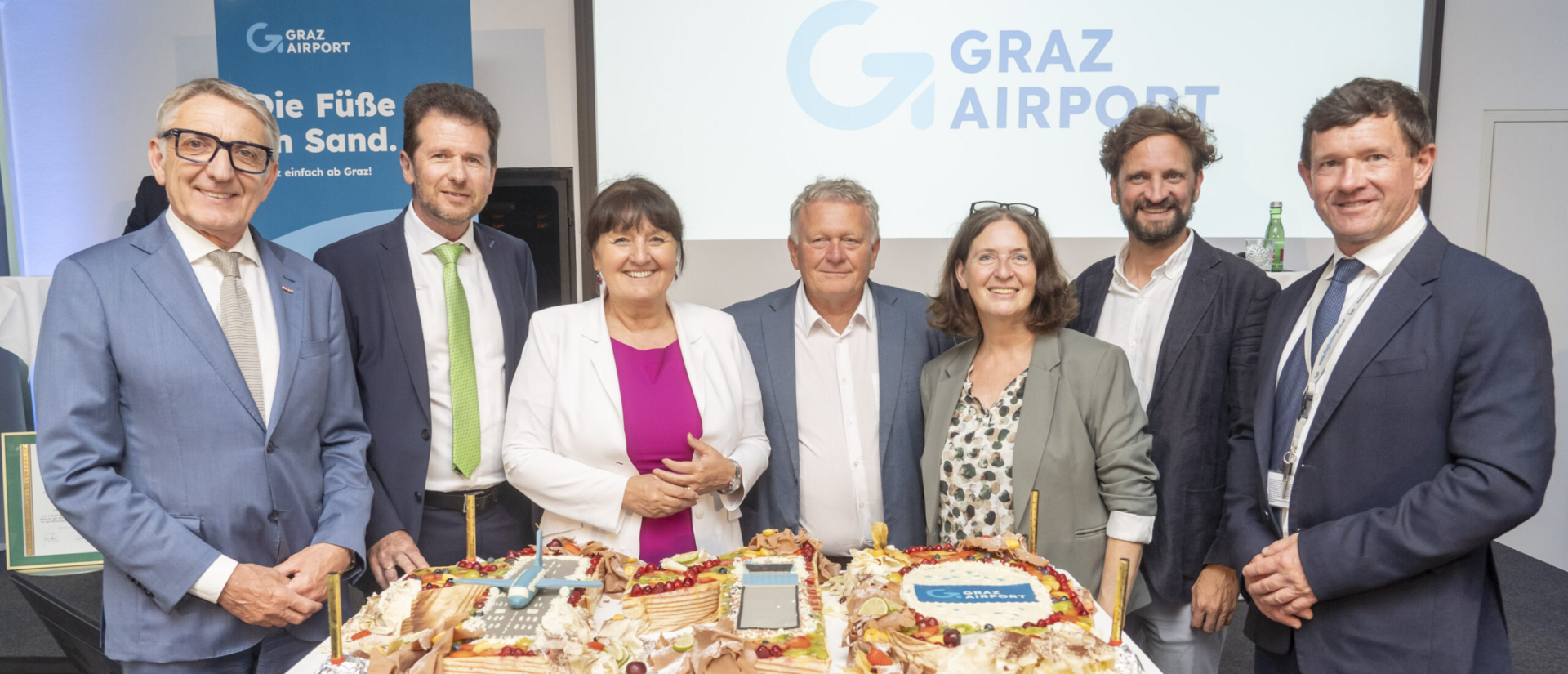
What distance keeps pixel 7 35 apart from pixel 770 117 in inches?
168

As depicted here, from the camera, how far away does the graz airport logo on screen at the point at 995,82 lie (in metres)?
4.15

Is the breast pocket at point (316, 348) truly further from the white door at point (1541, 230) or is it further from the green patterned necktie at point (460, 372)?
the white door at point (1541, 230)

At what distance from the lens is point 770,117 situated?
4.25 metres

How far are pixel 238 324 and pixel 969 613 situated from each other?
1683 mm

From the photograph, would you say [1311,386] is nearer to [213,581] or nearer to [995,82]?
[213,581]

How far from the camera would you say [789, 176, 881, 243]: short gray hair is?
7.86ft

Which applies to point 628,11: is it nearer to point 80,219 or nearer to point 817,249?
point 817,249

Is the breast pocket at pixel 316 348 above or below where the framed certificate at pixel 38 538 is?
above

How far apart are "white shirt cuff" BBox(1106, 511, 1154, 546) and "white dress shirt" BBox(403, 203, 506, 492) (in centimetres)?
166

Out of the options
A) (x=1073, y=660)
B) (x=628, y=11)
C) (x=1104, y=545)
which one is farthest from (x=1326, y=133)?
(x=628, y=11)

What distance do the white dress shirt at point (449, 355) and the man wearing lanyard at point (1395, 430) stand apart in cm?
203

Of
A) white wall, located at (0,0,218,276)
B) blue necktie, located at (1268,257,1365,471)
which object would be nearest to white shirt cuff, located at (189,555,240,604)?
blue necktie, located at (1268,257,1365,471)

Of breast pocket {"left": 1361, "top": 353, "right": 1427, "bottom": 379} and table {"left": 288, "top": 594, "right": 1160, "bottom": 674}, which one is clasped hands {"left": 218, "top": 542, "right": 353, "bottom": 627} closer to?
table {"left": 288, "top": 594, "right": 1160, "bottom": 674}

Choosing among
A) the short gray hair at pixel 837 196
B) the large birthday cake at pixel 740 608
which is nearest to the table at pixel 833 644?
the large birthday cake at pixel 740 608
